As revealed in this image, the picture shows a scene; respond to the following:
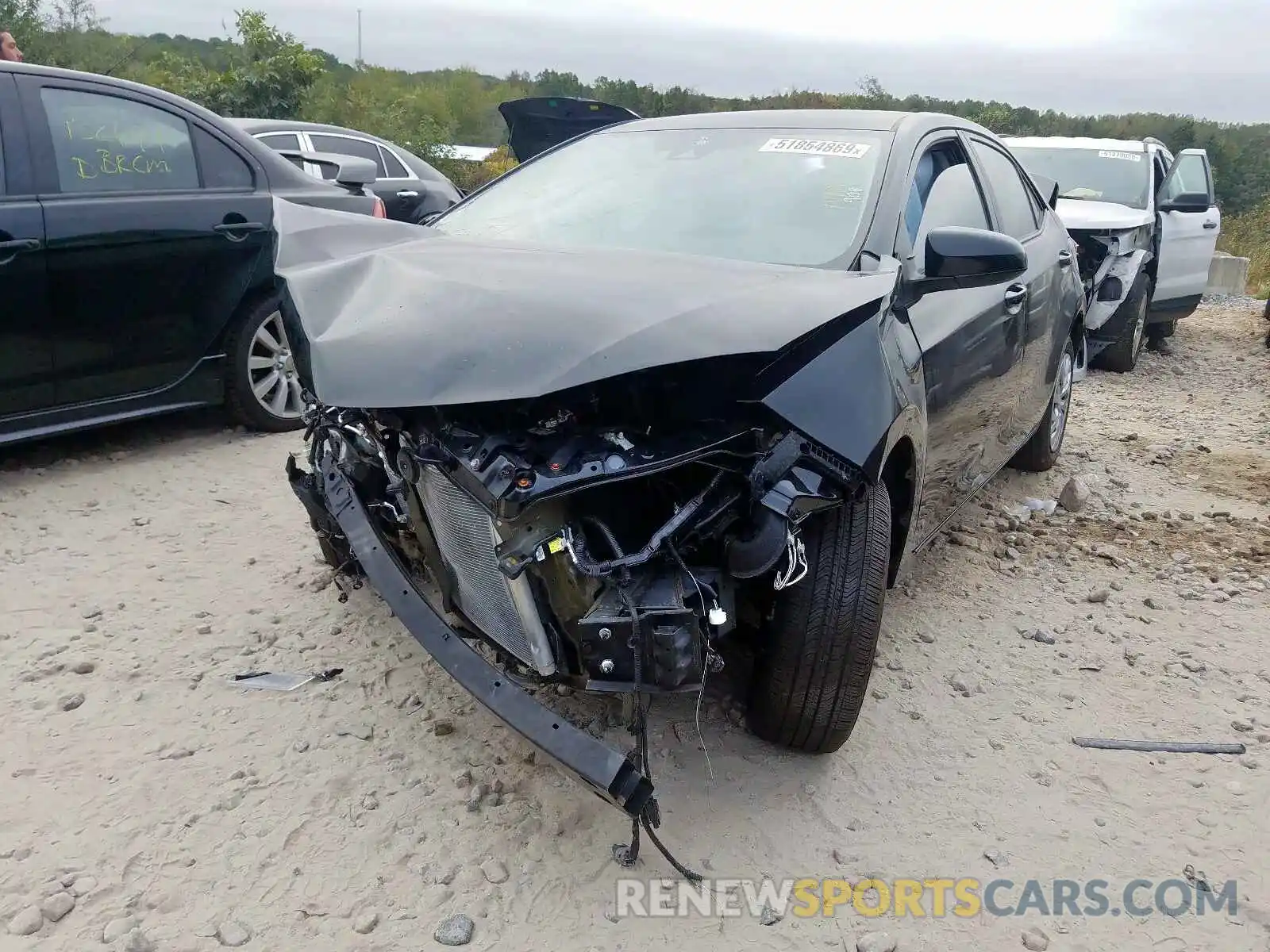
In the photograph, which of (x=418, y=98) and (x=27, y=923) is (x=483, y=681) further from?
(x=418, y=98)

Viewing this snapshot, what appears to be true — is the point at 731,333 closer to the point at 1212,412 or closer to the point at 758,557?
the point at 758,557

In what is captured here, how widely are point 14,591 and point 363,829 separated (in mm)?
1836

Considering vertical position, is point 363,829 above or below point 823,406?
below

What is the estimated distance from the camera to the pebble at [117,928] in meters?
A: 2.03

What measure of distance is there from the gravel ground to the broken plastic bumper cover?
33cm

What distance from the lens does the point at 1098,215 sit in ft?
24.3

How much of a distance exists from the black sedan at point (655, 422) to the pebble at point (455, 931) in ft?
1.33

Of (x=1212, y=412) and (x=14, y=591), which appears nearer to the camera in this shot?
(x=14, y=591)

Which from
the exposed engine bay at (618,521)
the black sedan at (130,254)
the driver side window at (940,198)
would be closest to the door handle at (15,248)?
the black sedan at (130,254)

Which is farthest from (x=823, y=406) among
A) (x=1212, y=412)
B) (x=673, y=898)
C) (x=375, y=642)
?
(x=1212, y=412)

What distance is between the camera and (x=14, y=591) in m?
3.39

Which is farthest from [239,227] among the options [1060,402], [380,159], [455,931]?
[1060,402]

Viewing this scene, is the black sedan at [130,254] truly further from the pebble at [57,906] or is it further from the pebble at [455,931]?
the pebble at [455,931]

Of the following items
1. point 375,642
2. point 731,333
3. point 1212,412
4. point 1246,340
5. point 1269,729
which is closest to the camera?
point 731,333
